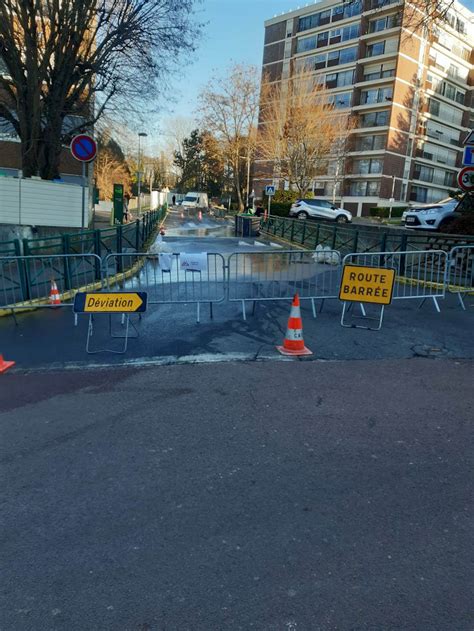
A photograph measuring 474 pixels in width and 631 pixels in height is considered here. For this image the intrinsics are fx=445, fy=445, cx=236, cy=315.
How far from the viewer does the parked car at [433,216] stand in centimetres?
1608

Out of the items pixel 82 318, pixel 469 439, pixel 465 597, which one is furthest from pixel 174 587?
pixel 82 318

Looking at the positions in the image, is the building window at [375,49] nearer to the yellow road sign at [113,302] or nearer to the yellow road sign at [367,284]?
the yellow road sign at [367,284]

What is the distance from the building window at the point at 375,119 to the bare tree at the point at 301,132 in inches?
420

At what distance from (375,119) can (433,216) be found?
40235 mm

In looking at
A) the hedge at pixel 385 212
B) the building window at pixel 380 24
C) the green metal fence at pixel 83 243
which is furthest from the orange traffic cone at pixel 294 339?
the building window at pixel 380 24

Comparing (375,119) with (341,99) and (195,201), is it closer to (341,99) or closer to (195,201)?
(341,99)

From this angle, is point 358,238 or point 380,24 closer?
point 358,238

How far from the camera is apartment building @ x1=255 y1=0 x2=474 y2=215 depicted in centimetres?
4925

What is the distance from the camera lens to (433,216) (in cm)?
1642

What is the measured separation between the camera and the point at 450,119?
5672 cm

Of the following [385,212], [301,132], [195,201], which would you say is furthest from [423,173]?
[195,201]

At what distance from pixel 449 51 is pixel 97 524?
65.8 metres

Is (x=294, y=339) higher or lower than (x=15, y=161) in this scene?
lower

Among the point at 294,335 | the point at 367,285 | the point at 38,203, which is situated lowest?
the point at 294,335
